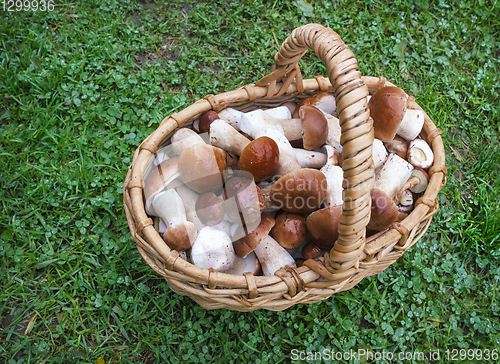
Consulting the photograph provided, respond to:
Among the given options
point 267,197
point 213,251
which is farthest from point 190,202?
point 267,197

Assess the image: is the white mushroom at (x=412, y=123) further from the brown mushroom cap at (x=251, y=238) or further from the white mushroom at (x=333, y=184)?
the brown mushroom cap at (x=251, y=238)

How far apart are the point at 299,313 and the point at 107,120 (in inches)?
84.5

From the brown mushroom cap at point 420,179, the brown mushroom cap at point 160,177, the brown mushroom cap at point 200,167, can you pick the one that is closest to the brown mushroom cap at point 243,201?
the brown mushroom cap at point 200,167

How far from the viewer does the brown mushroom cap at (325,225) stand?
1.71 metres

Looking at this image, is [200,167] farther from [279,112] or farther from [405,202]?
[405,202]

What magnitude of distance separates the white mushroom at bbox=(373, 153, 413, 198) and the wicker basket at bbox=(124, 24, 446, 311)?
0.48ft

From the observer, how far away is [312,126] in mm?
1973

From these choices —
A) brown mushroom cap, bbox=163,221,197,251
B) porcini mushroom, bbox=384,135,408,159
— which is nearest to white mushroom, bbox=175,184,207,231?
brown mushroom cap, bbox=163,221,197,251

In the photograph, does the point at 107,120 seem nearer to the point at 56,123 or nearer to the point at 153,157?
the point at 56,123

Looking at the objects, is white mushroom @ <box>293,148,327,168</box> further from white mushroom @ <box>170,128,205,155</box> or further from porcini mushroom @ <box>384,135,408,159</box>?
white mushroom @ <box>170,128,205,155</box>

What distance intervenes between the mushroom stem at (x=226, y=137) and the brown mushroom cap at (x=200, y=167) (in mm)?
142

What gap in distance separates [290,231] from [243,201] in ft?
1.09

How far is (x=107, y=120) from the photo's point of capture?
9.25 ft

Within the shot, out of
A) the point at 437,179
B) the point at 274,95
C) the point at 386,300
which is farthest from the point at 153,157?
the point at 386,300
